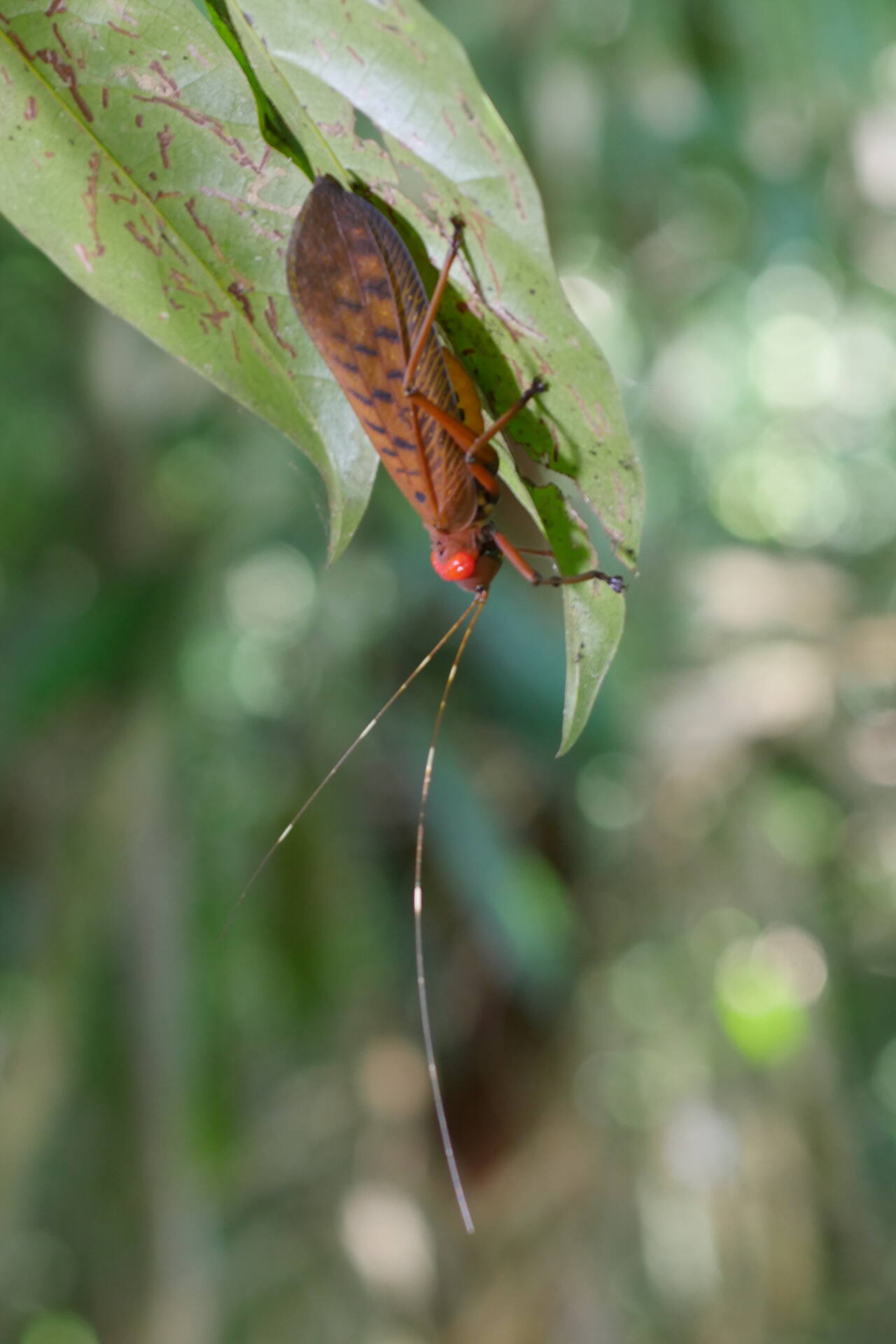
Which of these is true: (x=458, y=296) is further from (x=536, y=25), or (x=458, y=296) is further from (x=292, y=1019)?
(x=536, y=25)

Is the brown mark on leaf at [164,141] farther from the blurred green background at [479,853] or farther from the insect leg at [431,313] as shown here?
the blurred green background at [479,853]

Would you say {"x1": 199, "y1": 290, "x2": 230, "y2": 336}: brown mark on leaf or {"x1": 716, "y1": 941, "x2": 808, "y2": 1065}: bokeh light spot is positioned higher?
{"x1": 199, "y1": 290, "x2": 230, "y2": 336}: brown mark on leaf

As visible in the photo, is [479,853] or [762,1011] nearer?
[479,853]

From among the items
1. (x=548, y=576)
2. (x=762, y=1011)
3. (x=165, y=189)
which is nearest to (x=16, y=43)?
(x=165, y=189)

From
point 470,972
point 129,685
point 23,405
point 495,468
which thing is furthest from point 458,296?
point 23,405

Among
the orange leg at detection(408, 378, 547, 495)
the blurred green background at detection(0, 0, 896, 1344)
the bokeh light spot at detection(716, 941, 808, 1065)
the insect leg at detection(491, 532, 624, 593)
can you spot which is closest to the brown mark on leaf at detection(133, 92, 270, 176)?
the orange leg at detection(408, 378, 547, 495)

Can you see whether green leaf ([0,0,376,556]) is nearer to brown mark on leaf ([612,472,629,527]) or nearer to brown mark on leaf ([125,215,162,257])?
brown mark on leaf ([125,215,162,257])

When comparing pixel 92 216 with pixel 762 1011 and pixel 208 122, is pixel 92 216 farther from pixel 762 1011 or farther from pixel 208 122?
pixel 762 1011

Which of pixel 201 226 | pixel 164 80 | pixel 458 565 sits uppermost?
pixel 164 80
